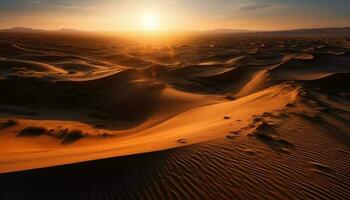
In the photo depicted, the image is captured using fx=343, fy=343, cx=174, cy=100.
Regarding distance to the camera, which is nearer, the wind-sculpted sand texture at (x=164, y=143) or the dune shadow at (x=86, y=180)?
the dune shadow at (x=86, y=180)

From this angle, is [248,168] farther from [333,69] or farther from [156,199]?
[333,69]

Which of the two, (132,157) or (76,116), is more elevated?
(132,157)

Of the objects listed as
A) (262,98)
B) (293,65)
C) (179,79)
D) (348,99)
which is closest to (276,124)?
(262,98)

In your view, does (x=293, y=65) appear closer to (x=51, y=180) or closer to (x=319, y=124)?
(x=319, y=124)

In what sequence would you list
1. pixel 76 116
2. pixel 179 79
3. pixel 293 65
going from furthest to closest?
1. pixel 293 65
2. pixel 179 79
3. pixel 76 116

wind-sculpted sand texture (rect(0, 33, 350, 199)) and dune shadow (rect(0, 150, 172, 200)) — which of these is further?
wind-sculpted sand texture (rect(0, 33, 350, 199))

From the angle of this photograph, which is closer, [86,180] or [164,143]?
[86,180]

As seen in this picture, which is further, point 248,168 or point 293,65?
point 293,65

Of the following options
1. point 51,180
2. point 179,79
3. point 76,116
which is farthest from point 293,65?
point 51,180

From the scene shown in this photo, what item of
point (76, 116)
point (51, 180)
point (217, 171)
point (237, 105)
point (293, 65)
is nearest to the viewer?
point (51, 180)
